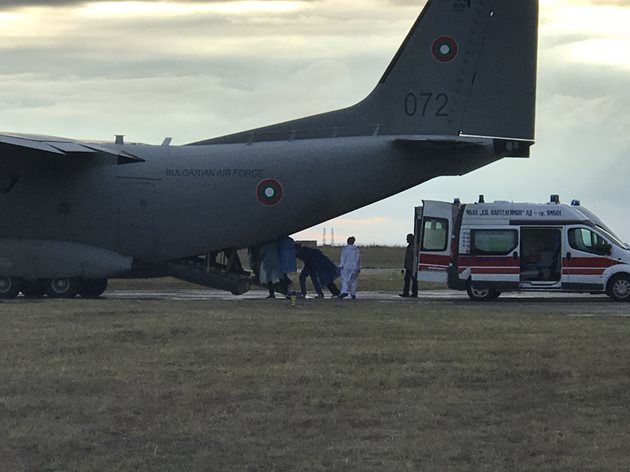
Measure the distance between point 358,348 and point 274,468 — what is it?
7.95m

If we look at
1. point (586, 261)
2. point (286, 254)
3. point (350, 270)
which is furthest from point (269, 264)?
point (586, 261)

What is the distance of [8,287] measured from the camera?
33750mm

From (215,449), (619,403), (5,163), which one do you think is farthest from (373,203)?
(215,449)

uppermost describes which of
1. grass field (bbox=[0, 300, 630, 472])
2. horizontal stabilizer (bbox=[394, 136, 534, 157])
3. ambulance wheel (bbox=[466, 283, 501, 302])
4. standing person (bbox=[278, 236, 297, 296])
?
horizontal stabilizer (bbox=[394, 136, 534, 157])

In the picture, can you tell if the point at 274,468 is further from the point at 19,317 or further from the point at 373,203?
the point at 373,203

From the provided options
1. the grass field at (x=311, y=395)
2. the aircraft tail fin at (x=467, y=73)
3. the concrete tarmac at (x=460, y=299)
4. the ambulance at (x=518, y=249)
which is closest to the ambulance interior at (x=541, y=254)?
the ambulance at (x=518, y=249)

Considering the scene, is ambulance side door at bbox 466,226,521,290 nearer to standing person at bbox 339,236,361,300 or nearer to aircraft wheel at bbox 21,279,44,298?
standing person at bbox 339,236,361,300

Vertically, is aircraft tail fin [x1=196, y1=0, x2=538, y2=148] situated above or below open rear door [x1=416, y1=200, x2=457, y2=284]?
above

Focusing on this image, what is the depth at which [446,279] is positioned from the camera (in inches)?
1369

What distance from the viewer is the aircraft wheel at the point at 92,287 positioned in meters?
35.0

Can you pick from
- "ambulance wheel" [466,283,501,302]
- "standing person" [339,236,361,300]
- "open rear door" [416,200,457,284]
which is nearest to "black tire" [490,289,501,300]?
"ambulance wheel" [466,283,501,302]

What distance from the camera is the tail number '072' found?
106 feet

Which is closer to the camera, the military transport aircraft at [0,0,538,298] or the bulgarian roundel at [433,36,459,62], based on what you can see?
the military transport aircraft at [0,0,538,298]

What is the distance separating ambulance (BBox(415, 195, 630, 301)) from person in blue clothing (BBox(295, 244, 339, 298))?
268cm
